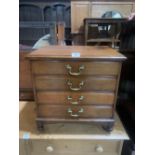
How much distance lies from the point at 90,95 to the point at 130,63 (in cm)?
35

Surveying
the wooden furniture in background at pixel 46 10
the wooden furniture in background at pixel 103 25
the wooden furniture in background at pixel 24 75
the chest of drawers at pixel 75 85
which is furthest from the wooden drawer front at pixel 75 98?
the wooden furniture in background at pixel 46 10

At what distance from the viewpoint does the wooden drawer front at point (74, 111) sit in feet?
2.65

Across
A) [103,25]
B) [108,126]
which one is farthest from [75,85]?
[103,25]

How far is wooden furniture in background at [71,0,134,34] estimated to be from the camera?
1.78 meters

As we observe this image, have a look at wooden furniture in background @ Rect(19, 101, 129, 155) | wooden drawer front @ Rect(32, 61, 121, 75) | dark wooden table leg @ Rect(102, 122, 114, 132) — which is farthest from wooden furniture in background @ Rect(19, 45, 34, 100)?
dark wooden table leg @ Rect(102, 122, 114, 132)

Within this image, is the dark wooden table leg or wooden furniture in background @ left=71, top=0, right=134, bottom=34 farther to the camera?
wooden furniture in background @ left=71, top=0, right=134, bottom=34

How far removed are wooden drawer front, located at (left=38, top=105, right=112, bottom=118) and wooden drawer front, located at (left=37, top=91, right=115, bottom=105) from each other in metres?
0.03

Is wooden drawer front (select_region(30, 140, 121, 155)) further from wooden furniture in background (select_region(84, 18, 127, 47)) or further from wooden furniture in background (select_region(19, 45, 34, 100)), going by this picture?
wooden furniture in background (select_region(84, 18, 127, 47))

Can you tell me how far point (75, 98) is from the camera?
2.57 feet

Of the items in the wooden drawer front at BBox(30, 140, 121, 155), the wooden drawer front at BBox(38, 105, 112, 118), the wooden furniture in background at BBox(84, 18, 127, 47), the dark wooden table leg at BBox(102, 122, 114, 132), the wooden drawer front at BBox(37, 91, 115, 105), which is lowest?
the wooden drawer front at BBox(30, 140, 121, 155)

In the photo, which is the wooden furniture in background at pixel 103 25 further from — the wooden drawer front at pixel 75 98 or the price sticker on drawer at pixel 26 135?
the price sticker on drawer at pixel 26 135

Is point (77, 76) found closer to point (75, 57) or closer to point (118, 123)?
point (75, 57)
